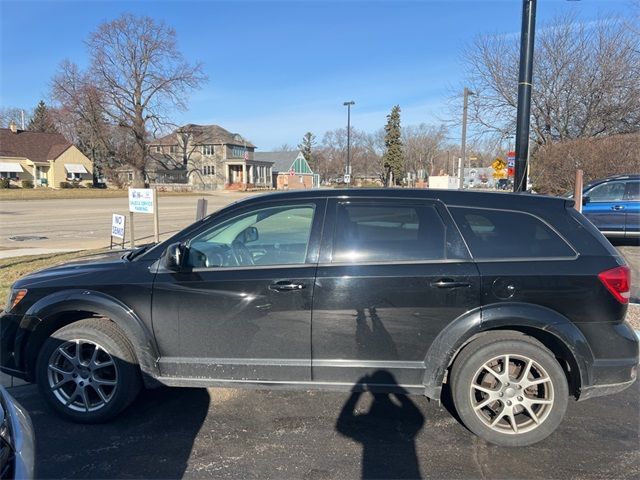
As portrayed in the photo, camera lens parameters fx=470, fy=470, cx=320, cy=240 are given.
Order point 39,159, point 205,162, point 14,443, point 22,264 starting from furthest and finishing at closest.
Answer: point 205,162
point 39,159
point 22,264
point 14,443

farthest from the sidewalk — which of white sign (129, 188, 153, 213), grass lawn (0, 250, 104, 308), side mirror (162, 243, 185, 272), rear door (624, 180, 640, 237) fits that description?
rear door (624, 180, 640, 237)

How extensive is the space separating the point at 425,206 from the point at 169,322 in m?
2.08

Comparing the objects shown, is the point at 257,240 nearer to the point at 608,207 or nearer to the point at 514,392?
the point at 514,392

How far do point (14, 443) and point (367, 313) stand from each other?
83.5 inches

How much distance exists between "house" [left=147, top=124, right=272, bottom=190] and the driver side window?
211ft

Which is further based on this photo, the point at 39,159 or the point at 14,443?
the point at 39,159

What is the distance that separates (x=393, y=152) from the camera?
7694 centimetres

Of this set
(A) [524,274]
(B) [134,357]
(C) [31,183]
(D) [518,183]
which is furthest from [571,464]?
(C) [31,183]

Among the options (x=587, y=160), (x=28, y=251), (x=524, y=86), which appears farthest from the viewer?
(x=587, y=160)

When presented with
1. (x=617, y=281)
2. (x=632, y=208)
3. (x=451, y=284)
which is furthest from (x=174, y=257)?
(x=632, y=208)

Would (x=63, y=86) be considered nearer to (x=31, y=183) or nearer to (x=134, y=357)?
(x=31, y=183)

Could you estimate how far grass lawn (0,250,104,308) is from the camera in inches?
307

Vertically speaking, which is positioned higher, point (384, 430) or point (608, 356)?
point (608, 356)

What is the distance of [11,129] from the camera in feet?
197
